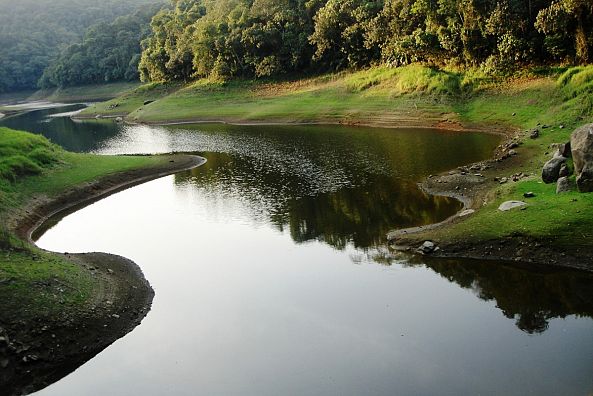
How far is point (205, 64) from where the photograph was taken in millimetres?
103250

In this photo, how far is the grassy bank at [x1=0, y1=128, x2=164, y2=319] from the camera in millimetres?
22828

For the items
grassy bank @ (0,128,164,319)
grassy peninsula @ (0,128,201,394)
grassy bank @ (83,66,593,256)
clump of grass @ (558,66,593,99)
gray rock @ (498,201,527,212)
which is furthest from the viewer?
clump of grass @ (558,66,593,99)

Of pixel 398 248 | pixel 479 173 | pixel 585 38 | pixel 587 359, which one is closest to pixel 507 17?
pixel 585 38

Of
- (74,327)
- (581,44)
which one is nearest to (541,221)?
(74,327)

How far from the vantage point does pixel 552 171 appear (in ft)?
100

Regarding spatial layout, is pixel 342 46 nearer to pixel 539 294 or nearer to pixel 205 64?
pixel 205 64

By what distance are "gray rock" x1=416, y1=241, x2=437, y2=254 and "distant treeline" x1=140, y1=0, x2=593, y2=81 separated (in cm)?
3434

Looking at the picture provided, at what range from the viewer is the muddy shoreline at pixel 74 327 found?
2009 centimetres

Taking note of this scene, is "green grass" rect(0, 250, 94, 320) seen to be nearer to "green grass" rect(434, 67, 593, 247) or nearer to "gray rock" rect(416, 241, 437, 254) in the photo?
"gray rock" rect(416, 241, 437, 254)

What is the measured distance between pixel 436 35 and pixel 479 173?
32912mm

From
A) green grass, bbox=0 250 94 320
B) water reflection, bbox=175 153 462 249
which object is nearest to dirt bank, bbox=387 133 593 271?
water reflection, bbox=175 153 462 249

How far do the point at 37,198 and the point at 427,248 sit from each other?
29842 millimetres

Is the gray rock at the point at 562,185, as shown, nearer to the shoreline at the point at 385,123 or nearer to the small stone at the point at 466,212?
the small stone at the point at 466,212

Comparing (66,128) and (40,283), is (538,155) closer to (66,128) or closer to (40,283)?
(40,283)
